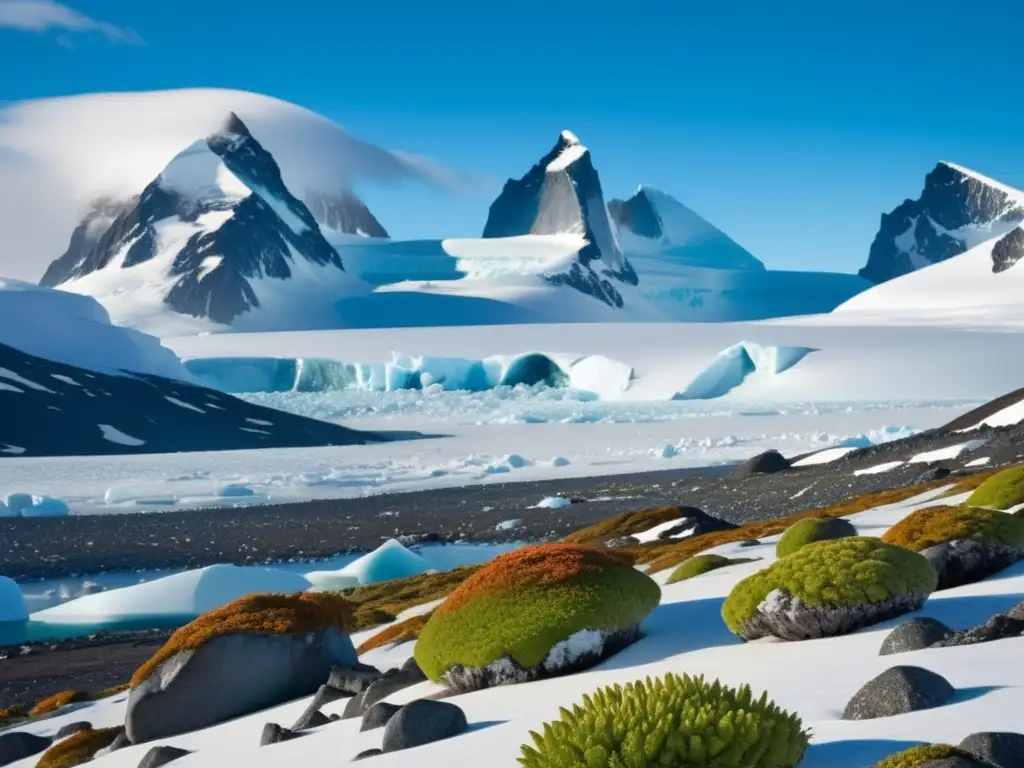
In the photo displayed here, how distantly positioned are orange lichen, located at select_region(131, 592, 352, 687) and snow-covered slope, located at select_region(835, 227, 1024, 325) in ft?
493

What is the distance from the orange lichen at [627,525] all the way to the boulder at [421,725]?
21132 millimetres

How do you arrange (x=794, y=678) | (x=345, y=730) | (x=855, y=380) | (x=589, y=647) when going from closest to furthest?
(x=794, y=678)
(x=345, y=730)
(x=589, y=647)
(x=855, y=380)

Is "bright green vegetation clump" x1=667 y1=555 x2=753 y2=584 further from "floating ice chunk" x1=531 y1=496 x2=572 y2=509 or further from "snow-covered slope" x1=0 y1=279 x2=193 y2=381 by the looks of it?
"snow-covered slope" x1=0 y1=279 x2=193 y2=381

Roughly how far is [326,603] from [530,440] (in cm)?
5324

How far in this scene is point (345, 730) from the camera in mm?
10812

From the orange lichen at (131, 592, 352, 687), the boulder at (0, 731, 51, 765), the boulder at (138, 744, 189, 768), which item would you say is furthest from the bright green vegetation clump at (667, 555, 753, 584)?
the boulder at (0, 731, 51, 765)

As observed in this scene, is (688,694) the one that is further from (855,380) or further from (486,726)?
(855,380)

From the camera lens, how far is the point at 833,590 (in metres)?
10.7

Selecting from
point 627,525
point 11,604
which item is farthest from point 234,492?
point 627,525

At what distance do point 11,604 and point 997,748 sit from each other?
→ 2547cm

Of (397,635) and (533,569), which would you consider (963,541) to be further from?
(397,635)

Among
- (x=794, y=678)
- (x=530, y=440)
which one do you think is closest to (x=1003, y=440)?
(x=530, y=440)

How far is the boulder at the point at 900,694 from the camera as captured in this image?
7.81 metres

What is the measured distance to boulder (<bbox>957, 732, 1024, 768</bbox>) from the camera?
6.28 metres
